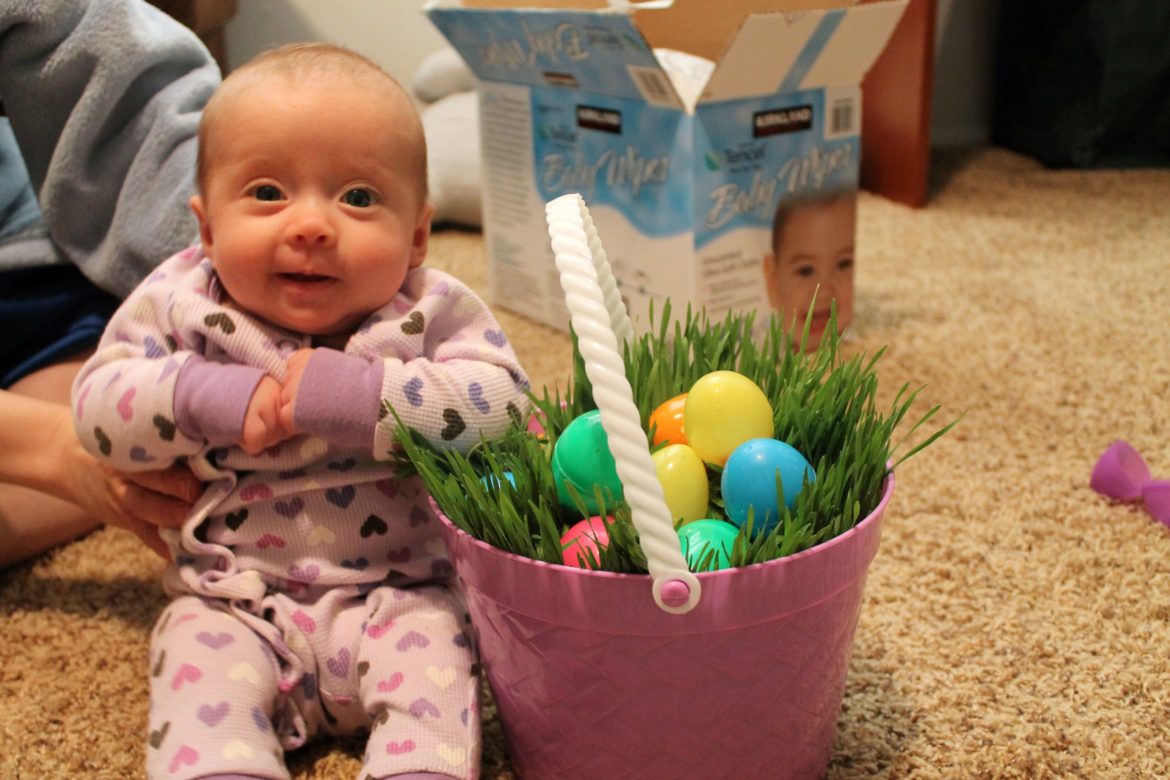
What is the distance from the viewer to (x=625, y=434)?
0.45 m

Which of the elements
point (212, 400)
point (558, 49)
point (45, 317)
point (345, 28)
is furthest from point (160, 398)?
point (345, 28)

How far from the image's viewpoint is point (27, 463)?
0.75 meters

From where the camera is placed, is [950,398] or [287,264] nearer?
[287,264]

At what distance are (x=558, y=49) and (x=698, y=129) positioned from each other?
0.20 m

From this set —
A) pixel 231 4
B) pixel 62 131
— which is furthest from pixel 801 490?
pixel 231 4

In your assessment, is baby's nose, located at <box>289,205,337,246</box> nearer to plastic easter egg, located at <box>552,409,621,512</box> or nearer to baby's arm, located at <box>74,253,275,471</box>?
baby's arm, located at <box>74,253,275,471</box>

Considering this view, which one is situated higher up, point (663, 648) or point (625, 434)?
point (625, 434)

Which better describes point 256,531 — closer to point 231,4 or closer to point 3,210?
point 3,210

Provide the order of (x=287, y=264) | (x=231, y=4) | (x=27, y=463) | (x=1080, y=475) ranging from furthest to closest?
(x=231, y=4)
(x=1080, y=475)
(x=27, y=463)
(x=287, y=264)

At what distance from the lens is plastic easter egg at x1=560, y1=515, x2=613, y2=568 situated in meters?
0.51

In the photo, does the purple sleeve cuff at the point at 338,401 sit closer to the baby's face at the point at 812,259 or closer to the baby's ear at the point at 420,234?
the baby's ear at the point at 420,234

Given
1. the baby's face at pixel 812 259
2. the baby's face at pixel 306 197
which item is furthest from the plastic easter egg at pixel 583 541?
the baby's face at pixel 812 259

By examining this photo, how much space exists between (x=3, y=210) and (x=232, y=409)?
571 mm

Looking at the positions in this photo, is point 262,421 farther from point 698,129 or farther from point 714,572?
point 698,129
